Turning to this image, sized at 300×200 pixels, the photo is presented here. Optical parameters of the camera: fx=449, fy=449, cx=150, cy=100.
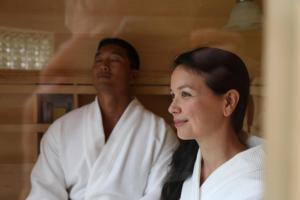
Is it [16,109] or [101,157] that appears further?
[16,109]

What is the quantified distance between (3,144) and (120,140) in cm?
40

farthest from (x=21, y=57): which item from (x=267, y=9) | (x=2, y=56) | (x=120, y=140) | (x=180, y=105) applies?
(x=267, y=9)

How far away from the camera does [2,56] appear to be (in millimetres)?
1436

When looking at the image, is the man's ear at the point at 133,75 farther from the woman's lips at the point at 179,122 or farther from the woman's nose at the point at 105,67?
the woman's lips at the point at 179,122

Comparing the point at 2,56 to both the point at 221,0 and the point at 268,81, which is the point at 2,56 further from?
the point at 268,81

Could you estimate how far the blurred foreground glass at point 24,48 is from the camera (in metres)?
1.42

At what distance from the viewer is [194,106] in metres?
1.04

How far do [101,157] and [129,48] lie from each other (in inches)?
13.8

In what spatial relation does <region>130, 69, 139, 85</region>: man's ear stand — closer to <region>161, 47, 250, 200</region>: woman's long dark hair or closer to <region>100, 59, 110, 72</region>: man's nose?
<region>100, 59, 110, 72</region>: man's nose

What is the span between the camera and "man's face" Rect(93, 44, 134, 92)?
53.6 inches

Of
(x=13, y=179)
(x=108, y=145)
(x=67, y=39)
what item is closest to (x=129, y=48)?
(x=67, y=39)

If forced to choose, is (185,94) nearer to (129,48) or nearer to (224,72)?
(224,72)

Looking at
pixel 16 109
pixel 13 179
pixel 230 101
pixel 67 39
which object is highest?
pixel 67 39

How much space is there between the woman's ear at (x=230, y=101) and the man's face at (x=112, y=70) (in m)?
0.45
